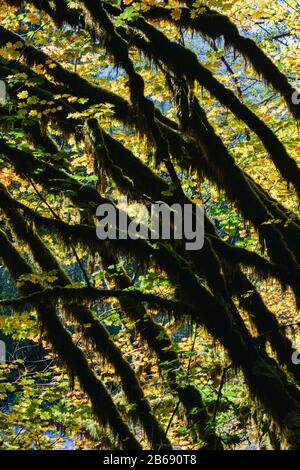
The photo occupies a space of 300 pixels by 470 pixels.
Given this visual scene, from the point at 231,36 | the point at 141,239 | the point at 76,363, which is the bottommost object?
the point at 76,363

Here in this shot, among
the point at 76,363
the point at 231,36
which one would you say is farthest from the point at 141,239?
the point at 231,36

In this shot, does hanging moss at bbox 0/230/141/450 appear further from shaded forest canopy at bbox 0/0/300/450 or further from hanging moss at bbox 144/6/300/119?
hanging moss at bbox 144/6/300/119

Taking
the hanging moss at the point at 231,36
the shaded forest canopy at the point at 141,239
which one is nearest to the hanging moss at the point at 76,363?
the shaded forest canopy at the point at 141,239

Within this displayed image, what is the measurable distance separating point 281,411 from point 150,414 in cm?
243

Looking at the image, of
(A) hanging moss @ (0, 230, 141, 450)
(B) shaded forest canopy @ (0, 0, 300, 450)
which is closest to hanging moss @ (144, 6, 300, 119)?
(B) shaded forest canopy @ (0, 0, 300, 450)

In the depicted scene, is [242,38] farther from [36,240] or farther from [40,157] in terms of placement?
[36,240]

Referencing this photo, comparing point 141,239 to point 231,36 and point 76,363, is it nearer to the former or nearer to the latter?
point 76,363

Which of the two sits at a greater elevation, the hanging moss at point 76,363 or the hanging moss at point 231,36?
the hanging moss at point 231,36

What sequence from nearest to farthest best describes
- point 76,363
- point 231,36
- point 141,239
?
1. point 141,239
2. point 76,363
3. point 231,36

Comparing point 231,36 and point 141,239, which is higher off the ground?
point 231,36

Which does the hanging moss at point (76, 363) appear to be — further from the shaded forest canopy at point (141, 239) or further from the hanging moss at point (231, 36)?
the hanging moss at point (231, 36)

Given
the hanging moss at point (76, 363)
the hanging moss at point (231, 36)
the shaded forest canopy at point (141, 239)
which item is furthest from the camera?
the hanging moss at point (231, 36)

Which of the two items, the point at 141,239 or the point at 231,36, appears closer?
the point at 141,239
